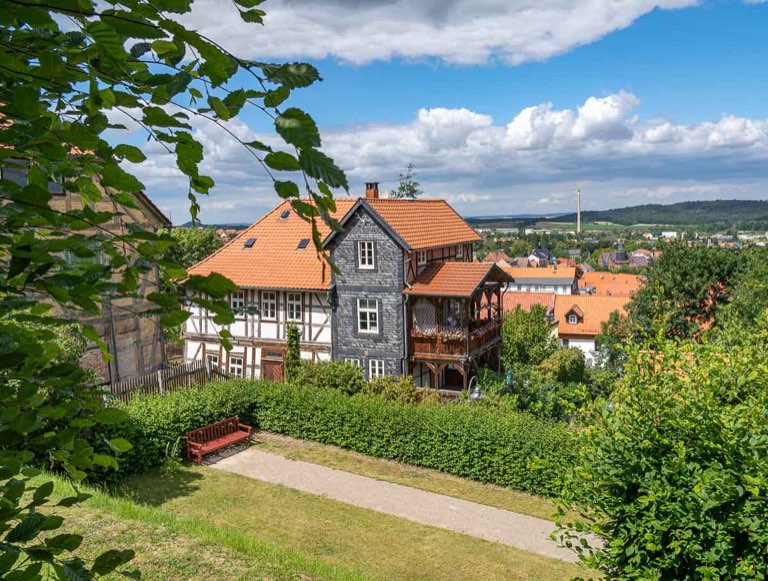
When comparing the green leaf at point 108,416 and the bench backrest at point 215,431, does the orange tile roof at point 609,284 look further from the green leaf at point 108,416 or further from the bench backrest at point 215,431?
the green leaf at point 108,416

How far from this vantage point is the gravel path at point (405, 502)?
1348cm

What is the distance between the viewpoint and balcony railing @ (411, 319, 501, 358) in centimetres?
2300

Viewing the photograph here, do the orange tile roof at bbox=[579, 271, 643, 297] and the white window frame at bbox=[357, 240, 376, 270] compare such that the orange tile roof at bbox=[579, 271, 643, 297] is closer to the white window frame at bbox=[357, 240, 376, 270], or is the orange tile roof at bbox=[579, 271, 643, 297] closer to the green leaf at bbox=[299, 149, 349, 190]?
the white window frame at bbox=[357, 240, 376, 270]

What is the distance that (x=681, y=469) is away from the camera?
6.03 metres

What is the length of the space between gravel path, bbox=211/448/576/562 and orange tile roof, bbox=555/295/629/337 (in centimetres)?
3415

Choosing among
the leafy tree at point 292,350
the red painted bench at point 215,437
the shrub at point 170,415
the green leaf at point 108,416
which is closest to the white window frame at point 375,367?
the leafy tree at point 292,350

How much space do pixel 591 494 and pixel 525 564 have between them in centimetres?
646

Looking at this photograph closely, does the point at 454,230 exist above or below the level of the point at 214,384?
above

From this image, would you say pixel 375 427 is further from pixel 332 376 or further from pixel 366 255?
pixel 366 255

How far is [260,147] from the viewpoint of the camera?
1.74 metres

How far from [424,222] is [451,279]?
394 cm

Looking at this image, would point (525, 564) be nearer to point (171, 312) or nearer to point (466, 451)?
point (466, 451)

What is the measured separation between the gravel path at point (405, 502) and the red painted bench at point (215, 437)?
459 mm

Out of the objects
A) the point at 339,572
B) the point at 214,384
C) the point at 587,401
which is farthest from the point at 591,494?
the point at 214,384
